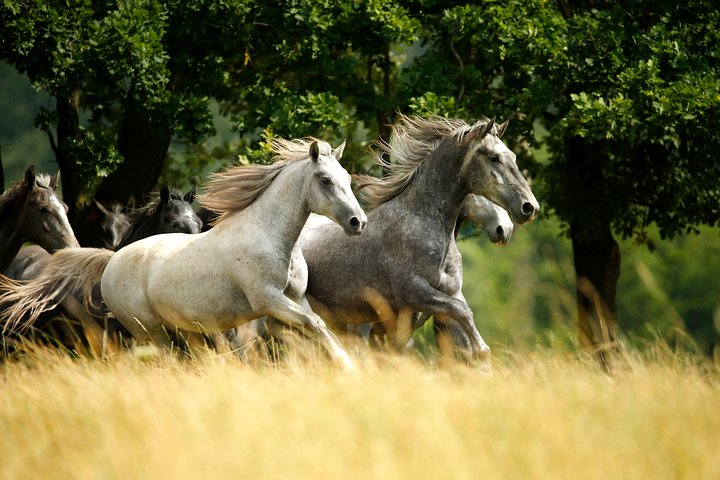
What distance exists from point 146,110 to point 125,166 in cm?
184

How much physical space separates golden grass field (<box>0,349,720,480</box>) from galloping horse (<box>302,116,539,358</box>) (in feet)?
7.86

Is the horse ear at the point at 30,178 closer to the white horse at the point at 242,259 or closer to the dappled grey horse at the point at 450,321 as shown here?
the white horse at the point at 242,259

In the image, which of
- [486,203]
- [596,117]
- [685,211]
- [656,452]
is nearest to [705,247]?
[685,211]

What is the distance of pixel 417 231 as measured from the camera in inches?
384

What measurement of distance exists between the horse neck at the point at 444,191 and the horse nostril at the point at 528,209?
2.49 feet

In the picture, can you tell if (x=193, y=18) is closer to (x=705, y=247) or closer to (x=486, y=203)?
(x=486, y=203)

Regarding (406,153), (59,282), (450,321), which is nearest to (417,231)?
(450,321)

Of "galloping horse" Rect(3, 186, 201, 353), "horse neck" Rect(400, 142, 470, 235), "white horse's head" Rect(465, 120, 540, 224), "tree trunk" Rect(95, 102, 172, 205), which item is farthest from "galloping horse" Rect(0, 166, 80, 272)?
"white horse's head" Rect(465, 120, 540, 224)

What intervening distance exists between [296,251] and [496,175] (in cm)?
194

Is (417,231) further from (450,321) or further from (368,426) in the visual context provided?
(368,426)

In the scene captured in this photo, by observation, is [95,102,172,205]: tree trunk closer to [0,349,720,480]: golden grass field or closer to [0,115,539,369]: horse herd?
[0,115,539,369]: horse herd

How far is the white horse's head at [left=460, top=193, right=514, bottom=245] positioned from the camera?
10.3m

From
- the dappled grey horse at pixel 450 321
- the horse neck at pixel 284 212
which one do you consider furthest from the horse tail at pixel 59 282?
the horse neck at pixel 284 212

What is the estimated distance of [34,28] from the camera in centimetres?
1286
